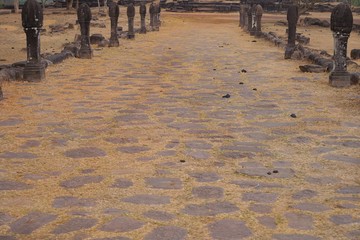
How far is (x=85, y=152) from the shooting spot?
541 centimetres

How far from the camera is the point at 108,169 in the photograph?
4.88 m

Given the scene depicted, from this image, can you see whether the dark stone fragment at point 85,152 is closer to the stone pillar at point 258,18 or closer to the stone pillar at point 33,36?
the stone pillar at point 33,36

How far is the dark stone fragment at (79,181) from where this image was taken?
4.44 m

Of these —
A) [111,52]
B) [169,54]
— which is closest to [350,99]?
[169,54]

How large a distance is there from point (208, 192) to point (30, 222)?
1.46m

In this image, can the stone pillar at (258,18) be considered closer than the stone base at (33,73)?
No

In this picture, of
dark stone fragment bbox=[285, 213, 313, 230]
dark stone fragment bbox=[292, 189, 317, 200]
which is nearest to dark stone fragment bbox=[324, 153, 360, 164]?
dark stone fragment bbox=[292, 189, 317, 200]

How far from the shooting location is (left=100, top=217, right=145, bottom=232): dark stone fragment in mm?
3596

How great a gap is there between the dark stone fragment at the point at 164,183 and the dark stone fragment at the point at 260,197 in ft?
1.93

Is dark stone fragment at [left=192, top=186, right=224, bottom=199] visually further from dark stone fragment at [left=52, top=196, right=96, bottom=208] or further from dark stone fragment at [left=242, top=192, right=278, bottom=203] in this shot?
dark stone fragment at [left=52, top=196, right=96, bottom=208]

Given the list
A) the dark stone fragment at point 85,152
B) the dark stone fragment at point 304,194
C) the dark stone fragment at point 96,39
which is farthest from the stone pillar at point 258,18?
the dark stone fragment at point 304,194

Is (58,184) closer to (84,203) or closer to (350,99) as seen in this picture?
(84,203)

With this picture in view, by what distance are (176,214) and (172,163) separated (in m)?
1.25

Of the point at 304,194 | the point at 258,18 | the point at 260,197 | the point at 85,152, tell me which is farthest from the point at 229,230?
the point at 258,18
